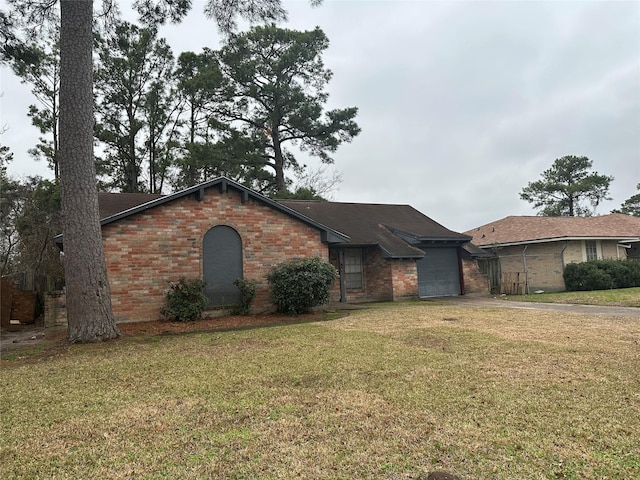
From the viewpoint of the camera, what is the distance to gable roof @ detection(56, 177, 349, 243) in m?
11.5

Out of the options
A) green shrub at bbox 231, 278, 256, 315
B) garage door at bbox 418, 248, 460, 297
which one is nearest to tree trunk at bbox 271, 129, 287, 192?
garage door at bbox 418, 248, 460, 297

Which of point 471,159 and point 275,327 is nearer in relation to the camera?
point 275,327

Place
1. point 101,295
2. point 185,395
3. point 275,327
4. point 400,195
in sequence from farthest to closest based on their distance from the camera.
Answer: point 400,195
point 275,327
point 101,295
point 185,395

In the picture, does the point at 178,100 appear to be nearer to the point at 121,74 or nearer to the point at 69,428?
the point at 121,74

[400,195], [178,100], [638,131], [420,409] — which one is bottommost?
[420,409]

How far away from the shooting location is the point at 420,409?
4070 millimetres

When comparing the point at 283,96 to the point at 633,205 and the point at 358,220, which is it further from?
the point at 633,205

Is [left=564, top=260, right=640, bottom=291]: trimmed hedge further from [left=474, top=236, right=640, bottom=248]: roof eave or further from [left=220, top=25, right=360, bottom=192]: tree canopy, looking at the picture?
[left=220, top=25, right=360, bottom=192]: tree canopy

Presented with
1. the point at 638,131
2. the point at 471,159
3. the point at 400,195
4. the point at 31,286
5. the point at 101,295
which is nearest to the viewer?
the point at 101,295

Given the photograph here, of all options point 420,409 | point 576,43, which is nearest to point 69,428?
point 420,409

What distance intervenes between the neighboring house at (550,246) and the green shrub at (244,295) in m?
13.5

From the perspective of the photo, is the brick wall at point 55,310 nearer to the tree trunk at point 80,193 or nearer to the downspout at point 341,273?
the tree trunk at point 80,193

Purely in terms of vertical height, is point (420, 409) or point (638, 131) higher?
point (638, 131)

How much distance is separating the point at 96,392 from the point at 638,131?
105ft
